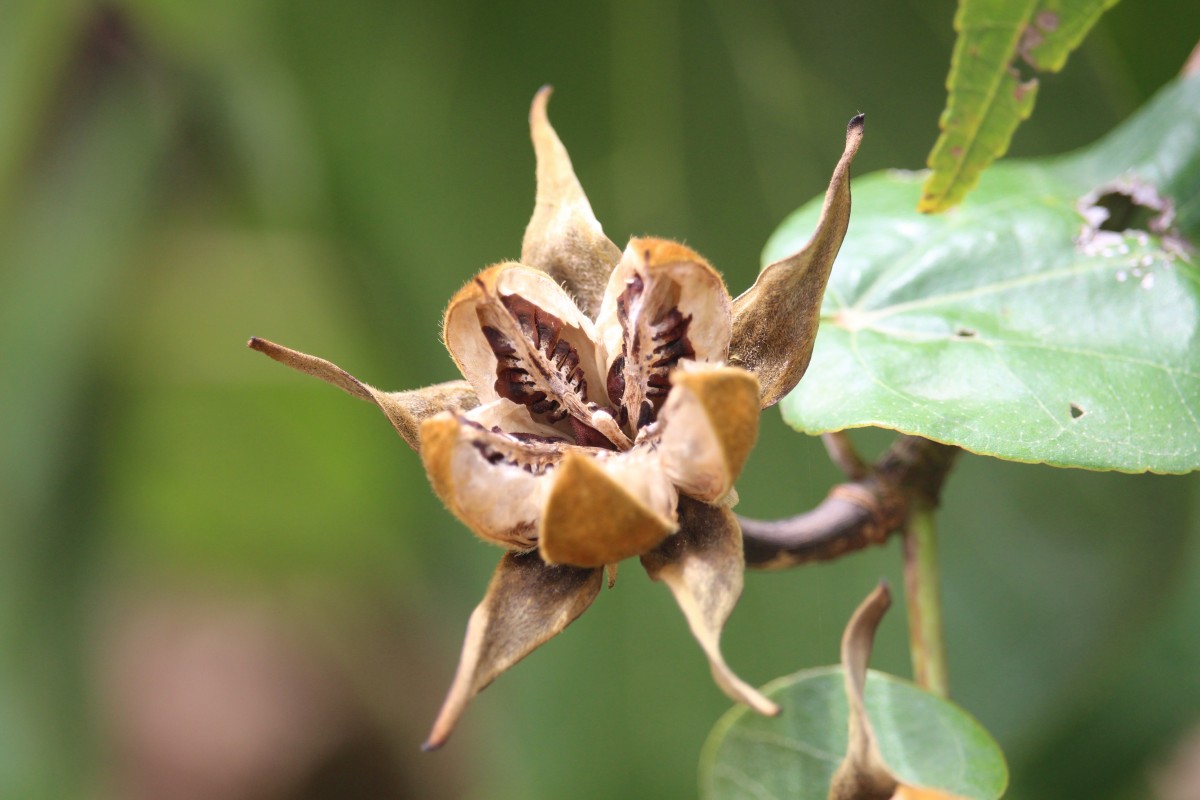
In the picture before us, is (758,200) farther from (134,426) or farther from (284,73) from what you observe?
(134,426)

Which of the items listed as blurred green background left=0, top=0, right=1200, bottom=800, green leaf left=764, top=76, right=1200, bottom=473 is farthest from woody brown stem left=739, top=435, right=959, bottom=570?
blurred green background left=0, top=0, right=1200, bottom=800

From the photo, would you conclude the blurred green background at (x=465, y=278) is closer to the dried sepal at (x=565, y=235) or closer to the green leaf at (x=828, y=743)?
the green leaf at (x=828, y=743)

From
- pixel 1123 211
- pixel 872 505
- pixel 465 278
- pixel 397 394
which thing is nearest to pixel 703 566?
pixel 397 394

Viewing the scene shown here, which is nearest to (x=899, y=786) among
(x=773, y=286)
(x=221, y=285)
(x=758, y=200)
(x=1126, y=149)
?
(x=773, y=286)

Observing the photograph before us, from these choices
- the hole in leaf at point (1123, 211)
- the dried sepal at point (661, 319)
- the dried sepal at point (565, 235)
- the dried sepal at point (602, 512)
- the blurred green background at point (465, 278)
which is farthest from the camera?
the blurred green background at point (465, 278)

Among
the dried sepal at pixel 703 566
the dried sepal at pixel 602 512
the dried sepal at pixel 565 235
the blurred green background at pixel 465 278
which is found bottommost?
the blurred green background at pixel 465 278

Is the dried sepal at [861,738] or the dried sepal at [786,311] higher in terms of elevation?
the dried sepal at [786,311]

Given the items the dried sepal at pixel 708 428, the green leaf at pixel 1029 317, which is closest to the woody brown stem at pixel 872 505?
the green leaf at pixel 1029 317
